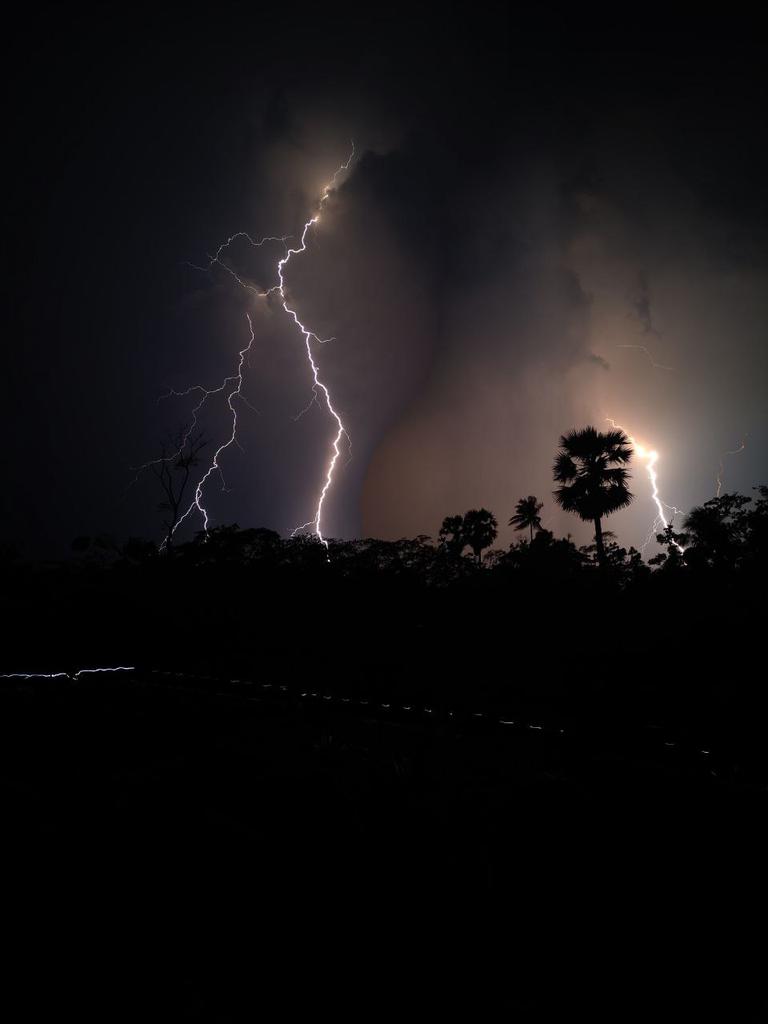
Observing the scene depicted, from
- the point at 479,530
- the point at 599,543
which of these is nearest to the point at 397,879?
the point at 599,543

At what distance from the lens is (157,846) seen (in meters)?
3.47

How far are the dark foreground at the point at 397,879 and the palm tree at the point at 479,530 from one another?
2584 cm

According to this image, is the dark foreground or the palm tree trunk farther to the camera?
the palm tree trunk

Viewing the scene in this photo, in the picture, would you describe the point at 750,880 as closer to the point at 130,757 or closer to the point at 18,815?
the point at 18,815

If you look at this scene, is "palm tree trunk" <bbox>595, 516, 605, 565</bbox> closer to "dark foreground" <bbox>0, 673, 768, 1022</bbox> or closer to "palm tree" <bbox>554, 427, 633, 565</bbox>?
"palm tree" <bbox>554, 427, 633, 565</bbox>

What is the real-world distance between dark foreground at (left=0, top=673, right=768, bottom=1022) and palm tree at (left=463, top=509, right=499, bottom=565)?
25835mm

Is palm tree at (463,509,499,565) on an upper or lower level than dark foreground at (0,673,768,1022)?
upper

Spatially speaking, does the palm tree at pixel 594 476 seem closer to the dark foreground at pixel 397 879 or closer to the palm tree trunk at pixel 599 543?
the palm tree trunk at pixel 599 543

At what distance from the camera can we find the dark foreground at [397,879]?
7.72 feet

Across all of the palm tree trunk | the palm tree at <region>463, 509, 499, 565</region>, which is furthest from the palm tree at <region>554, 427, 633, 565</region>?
the palm tree at <region>463, 509, 499, 565</region>

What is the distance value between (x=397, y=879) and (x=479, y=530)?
Answer: 91.9ft

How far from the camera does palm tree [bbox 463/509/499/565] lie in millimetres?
30438

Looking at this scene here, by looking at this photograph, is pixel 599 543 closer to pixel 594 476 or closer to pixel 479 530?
pixel 594 476

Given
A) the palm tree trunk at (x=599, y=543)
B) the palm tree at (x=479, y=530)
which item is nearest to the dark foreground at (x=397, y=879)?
the palm tree trunk at (x=599, y=543)
